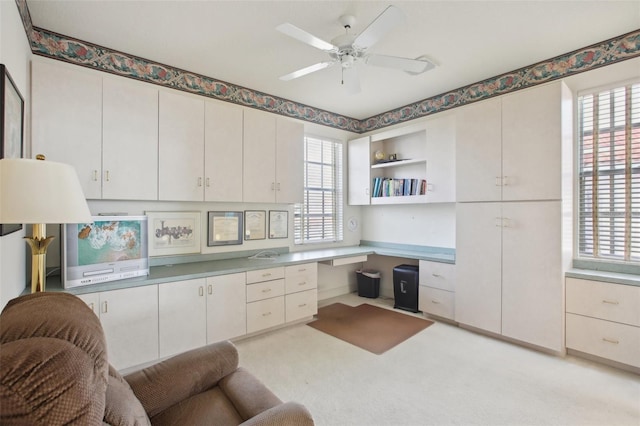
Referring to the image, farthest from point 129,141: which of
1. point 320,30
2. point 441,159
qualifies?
point 441,159

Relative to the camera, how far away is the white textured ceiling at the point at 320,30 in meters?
2.22

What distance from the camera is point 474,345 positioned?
3.04 m

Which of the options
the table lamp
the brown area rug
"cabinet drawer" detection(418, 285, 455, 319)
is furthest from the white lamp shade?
"cabinet drawer" detection(418, 285, 455, 319)

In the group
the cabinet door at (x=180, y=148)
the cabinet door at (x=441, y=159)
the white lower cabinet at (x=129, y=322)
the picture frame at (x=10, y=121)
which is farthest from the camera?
the cabinet door at (x=441, y=159)

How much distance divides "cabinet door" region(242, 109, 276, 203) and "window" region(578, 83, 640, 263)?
3.17 m

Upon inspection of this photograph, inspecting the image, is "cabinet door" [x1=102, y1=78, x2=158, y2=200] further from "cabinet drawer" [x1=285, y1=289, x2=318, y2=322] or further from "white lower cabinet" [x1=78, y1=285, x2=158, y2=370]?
"cabinet drawer" [x1=285, y1=289, x2=318, y2=322]

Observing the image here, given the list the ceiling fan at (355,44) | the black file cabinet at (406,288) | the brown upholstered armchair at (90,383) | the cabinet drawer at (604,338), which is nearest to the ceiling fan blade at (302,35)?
the ceiling fan at (355,44)

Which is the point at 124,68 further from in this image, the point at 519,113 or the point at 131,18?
the point at 519,113

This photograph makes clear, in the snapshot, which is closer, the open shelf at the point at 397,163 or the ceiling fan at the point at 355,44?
the ceiling fan at the point at 355,44

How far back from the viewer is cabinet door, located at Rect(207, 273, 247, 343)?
2.88m

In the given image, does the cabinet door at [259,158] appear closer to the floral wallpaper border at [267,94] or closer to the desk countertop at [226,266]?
the floral wallpaper border at [267,94]

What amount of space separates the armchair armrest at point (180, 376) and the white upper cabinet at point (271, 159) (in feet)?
6.75

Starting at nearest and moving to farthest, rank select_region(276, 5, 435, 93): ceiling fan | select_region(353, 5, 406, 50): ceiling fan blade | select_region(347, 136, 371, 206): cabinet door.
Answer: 1. select_region(353, 5, 406, 50): ceiling fan blade
2. select_region(276, 5, 435, 93): ceiling fan
3. select_region(347, 136, 371, 206): cabinet door

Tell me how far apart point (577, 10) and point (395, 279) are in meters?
3.19
